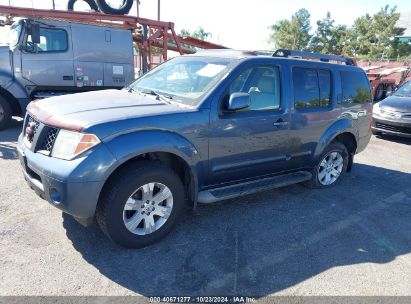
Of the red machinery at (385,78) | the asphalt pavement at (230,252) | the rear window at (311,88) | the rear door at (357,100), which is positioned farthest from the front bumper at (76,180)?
the red machinery at (385,78)

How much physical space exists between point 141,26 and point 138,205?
26.3 ft

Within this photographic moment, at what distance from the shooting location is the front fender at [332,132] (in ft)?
15.4

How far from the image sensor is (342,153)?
5.14m

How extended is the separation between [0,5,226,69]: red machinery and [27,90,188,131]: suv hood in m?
5.70

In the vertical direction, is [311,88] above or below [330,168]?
above

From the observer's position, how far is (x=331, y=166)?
5.11 metres

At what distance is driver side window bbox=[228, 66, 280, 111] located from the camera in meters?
3.77

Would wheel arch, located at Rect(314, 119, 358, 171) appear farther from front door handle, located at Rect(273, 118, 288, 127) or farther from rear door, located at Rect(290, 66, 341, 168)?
front door handle, located at Rect(273, 118, 288, 127)

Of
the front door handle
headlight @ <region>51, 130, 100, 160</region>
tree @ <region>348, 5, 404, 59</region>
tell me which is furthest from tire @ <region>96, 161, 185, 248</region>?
tree @ <region>348, 5, 404, 59</region>

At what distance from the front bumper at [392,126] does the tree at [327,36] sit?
132 ft

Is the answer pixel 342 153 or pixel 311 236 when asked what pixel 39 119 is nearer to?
pixel 311 236

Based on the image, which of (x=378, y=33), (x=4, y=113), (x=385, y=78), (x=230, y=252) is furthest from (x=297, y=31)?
(x=230, y=252)

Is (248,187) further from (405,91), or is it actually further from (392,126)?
(405,91)

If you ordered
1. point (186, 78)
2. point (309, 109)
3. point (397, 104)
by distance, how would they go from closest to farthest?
point (186, 78)
point (309, 109)
point (397, 104)
